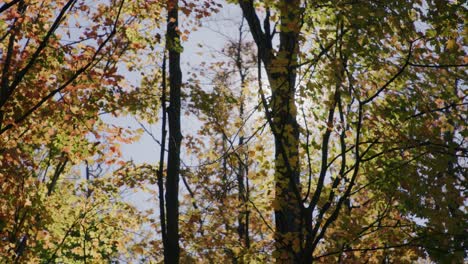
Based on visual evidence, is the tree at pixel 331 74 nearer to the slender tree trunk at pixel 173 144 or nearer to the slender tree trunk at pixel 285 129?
the slender tree trunk at pixel 285 129

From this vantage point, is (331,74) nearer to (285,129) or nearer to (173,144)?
(285,129)

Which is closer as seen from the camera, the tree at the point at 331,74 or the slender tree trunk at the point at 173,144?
the tree at the point at 331,74

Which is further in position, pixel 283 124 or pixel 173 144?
pixel 173 144

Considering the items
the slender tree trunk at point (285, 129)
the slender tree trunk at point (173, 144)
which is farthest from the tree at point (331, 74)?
the slender tree trunk at point (173, 144)

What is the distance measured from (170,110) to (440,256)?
20.7ft

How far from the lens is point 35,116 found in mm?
9445

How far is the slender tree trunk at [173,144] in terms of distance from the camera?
9.02 m

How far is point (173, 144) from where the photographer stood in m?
10.2

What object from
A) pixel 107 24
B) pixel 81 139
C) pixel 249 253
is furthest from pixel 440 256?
pixel 81 139

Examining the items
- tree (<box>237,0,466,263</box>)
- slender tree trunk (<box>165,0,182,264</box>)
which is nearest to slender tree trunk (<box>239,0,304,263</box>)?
tree (<box>237,0,466,263</box>)

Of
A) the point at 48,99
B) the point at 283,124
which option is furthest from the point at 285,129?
the point at 48,99

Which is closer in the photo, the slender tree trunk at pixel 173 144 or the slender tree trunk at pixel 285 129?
the slender tree trunk at pixel 285 129

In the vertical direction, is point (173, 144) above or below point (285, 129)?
above

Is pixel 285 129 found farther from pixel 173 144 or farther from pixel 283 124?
pixel 173 144
